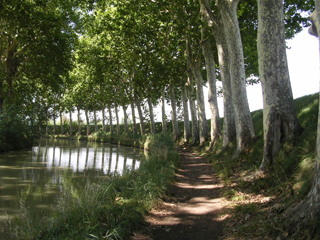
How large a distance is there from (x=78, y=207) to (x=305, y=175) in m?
4.36

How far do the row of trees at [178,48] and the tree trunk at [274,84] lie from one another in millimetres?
24

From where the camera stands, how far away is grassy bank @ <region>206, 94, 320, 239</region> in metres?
4.18

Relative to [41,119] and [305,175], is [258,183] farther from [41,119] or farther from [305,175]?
[41,119]

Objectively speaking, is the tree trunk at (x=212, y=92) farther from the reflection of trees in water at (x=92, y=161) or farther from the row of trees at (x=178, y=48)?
the reflection of trees in water at (x=92, y=161)

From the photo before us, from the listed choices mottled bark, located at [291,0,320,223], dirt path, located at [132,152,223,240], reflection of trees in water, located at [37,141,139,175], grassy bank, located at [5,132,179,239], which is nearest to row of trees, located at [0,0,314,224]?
dirt path, located at [132,152,223,240]

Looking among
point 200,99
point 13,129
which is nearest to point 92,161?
point 13,129

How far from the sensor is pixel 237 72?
33.2 feet

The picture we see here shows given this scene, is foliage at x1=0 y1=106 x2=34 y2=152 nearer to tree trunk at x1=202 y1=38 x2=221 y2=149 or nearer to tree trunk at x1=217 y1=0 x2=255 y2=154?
tree trunk at x1=202 y1=38 x2=221 y2=149

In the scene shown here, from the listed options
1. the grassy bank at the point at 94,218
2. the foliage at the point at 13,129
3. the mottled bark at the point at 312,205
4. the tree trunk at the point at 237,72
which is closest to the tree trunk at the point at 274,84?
the tree trunk at the point at 237,72

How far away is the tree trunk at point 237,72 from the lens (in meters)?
9.98

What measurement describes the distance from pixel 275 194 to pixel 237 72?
5509 mm

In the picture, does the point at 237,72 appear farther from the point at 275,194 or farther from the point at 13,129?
the point at 13,129

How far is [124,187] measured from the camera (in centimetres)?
720

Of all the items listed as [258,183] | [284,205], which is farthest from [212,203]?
[284,205]
